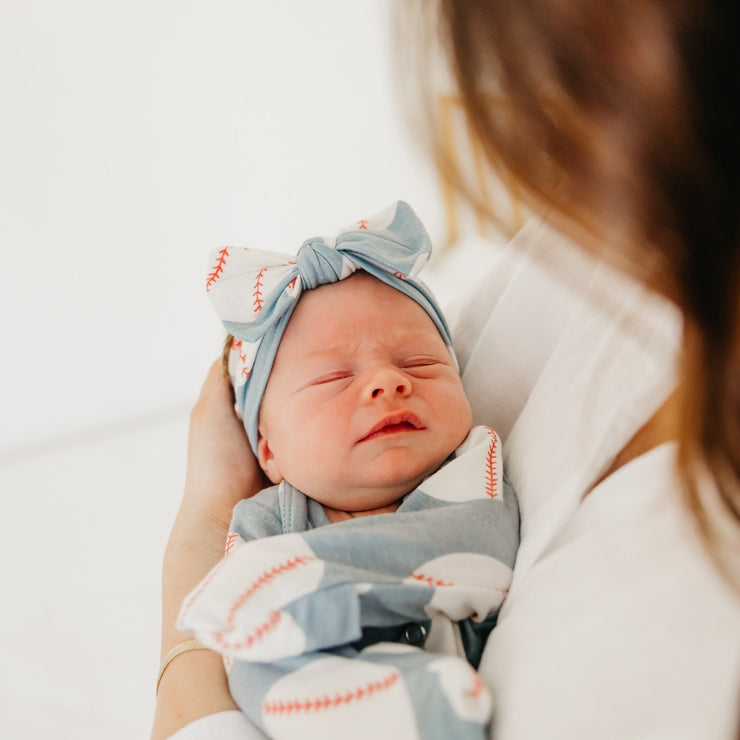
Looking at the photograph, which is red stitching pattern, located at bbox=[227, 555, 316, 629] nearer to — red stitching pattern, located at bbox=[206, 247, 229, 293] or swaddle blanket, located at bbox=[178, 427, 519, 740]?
swaddle blanket, located at bbox=[178, 427, 519, 740]

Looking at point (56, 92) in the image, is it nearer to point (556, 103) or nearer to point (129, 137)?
point (129, 137)

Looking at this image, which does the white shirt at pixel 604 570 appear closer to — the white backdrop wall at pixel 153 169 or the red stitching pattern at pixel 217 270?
the red stitching pattern at pixel 217 270

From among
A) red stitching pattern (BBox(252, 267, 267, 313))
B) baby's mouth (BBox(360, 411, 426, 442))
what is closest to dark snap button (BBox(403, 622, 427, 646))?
baby's mouth (BBox(360, 411, 426, 442))

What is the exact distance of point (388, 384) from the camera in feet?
3.34

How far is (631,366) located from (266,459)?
2.01 ft

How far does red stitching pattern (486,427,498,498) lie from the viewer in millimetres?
922

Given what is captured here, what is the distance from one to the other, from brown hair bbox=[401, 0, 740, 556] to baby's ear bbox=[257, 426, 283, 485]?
0.73m

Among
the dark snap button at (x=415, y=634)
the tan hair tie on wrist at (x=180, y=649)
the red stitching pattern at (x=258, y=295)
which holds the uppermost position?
the red stitching pattern at (x=258, y=295)

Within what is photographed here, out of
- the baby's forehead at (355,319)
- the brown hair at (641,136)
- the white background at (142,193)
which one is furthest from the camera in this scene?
the white background at (142,193)

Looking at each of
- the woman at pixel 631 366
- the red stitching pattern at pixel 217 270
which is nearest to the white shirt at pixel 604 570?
the woman at pixel 631 366

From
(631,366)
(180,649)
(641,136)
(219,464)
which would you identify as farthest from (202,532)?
(641,136)

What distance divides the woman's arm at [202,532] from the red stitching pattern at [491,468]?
367 mm

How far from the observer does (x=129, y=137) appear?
6.48ft

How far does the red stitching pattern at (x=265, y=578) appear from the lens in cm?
73
